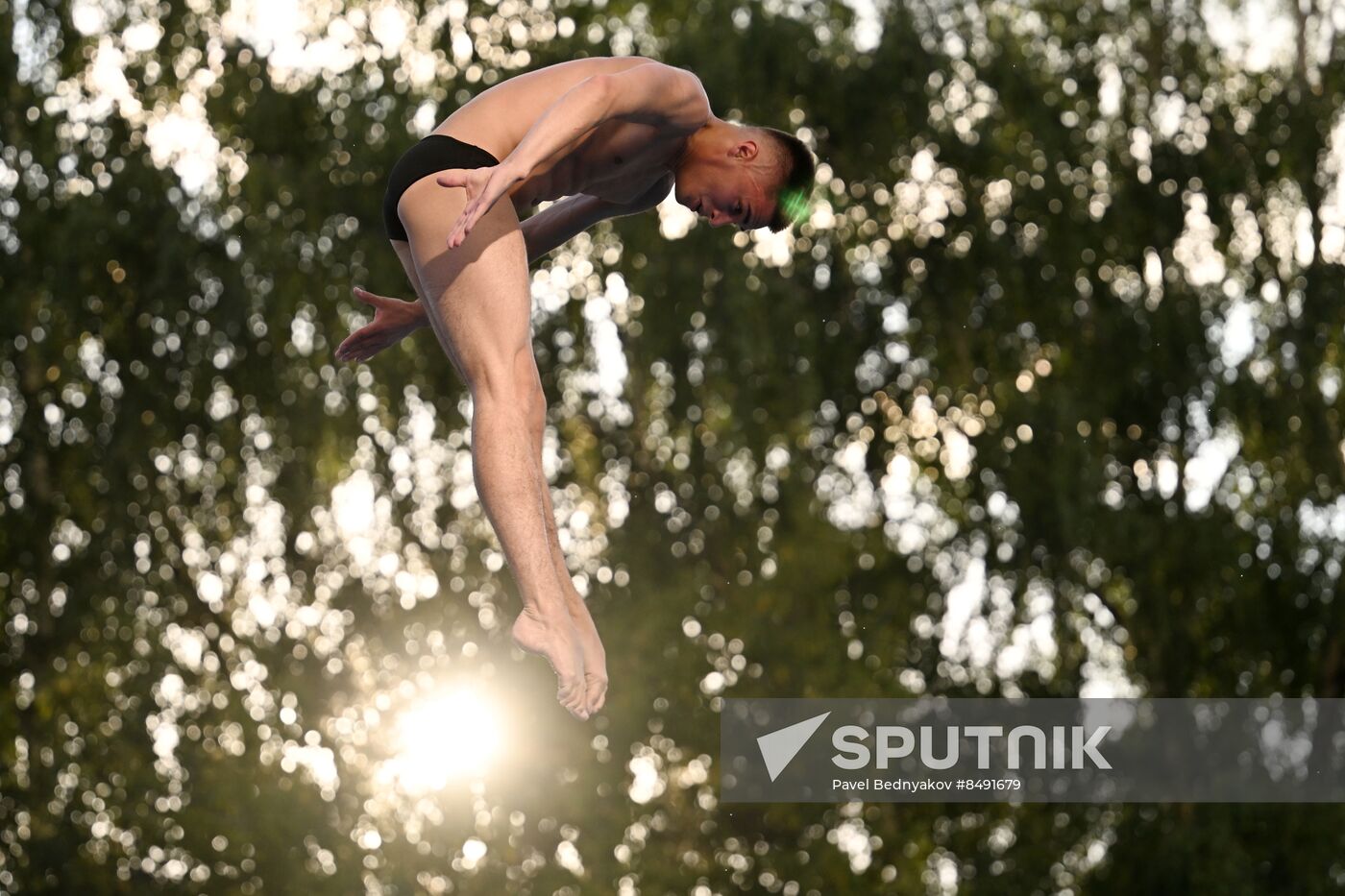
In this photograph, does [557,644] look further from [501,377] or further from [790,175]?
[790,175]

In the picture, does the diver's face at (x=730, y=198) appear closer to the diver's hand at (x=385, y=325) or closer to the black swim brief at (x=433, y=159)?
the black swim brief at (x=433, y=159)

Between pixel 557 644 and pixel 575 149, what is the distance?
92cm

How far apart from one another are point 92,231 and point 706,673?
596 cm

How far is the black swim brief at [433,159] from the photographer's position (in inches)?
118

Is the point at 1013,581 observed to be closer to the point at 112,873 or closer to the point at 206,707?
the point at 206,707

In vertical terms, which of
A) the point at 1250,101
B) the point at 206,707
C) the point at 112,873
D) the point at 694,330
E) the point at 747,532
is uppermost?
the point at 1250,101

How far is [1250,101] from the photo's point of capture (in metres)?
13.2

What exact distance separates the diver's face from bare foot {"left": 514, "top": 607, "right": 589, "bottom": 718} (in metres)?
0.80

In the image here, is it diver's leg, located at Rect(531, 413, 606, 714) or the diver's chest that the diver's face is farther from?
diver's leg, located at Rect(531, 413, 606, 714)

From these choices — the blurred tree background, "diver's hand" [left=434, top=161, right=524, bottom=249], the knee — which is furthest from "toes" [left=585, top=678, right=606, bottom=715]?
the blurred tree background

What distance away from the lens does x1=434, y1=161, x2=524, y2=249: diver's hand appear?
2.72 meters

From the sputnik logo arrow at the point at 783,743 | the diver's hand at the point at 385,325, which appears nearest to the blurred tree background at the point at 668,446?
the sputnik logo arrow at the point at 783,743

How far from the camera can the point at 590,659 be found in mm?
3105

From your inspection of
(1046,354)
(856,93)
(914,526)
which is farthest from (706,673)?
(856,93)
